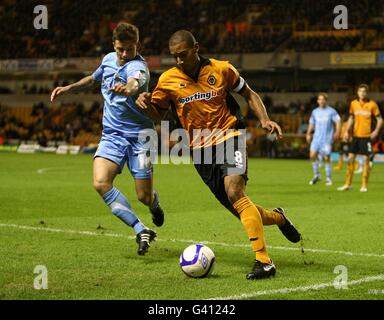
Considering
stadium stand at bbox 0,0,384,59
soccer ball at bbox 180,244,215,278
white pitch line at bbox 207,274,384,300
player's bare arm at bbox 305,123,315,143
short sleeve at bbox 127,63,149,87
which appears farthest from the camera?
stadium stand at bbox 0,0,384,59

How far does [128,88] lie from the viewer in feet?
23.5

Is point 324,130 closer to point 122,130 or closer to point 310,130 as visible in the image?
point 310,130

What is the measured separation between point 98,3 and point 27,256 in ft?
130

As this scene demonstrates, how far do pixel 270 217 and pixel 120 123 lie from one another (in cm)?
209

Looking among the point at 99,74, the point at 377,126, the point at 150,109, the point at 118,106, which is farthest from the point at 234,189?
the point at 377,126

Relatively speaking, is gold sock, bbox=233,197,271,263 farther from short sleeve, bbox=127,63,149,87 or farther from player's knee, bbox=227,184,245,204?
short sleeve, bbox=127,63,149,87

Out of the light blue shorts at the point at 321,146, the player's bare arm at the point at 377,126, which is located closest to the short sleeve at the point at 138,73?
the player's bare arm at the point at 377,126

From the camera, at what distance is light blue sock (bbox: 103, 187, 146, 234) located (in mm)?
7996

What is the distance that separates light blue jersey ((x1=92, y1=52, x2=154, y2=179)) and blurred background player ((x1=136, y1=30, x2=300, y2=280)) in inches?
42.4

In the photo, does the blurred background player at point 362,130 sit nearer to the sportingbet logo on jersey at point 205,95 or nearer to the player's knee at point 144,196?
the player's knee at point 144,196

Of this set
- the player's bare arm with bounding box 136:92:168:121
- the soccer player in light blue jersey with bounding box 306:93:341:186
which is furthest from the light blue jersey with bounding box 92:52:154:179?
the soccer player in light blue jersey with bounding box 306:93:341:186
